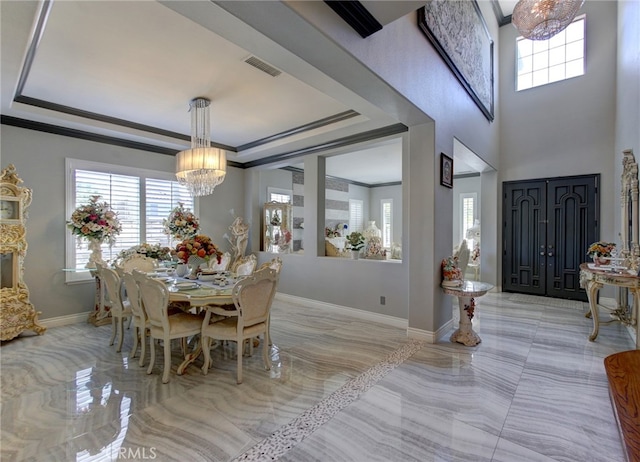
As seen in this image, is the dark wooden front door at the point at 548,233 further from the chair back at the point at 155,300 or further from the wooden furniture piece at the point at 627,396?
the chair back at the point at 155,300

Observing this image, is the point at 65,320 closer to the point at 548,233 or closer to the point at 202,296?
the point at 202,296

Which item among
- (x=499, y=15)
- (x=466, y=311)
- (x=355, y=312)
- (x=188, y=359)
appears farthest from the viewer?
(x=499, y=15)

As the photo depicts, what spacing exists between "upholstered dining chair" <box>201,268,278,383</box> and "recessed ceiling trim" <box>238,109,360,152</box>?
2567mm

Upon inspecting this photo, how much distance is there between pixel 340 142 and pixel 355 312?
8.79 ft

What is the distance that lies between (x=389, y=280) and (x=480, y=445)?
2.55 m

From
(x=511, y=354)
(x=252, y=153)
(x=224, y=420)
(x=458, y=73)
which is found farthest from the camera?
(x=252, y=153)

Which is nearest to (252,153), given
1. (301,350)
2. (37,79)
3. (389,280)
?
(37,79)

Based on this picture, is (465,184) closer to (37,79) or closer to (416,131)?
(416,131)

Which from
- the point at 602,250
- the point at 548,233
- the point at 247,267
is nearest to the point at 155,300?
the point at 247,267

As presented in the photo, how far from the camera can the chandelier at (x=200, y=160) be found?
12.9 feet

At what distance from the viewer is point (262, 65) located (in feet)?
10.1

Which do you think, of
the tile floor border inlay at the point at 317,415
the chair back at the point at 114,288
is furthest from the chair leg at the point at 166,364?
the tile floor border inlay at the point at 317,415

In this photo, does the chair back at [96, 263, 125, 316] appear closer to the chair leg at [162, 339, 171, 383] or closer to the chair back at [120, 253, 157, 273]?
the chair back at [120, 253, 157, 273]

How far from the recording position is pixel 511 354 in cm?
330
